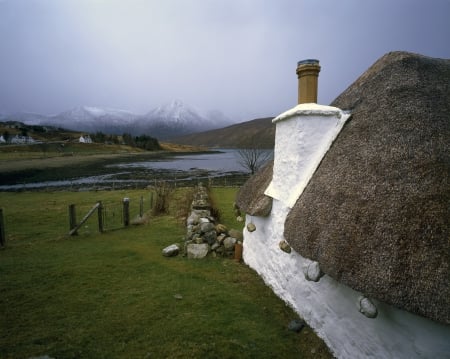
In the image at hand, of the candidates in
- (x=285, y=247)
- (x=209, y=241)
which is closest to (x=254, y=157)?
(x=209, y=241)

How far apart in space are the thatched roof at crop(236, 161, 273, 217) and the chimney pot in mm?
2484

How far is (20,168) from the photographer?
45.1 meters

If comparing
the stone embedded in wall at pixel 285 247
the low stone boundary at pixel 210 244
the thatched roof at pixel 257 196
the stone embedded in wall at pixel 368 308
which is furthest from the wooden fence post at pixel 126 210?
the stone embedded in wall at pixel 368 308

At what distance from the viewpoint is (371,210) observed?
12.7ft

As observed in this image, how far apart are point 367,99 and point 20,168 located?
5560 cm

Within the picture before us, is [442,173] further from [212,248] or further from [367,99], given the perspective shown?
[212,248]

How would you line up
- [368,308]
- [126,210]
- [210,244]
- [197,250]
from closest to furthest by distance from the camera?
[368,308] → [197,250] → [210,244] → [126,210]

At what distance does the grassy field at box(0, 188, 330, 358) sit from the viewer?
4.89m

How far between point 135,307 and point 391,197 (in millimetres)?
5958

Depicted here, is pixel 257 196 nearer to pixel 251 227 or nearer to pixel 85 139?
pixel 251 227

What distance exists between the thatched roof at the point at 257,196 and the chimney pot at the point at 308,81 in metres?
2.48

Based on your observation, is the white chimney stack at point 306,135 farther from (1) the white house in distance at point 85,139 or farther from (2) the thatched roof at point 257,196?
(1) the white house in distance at point 85,139

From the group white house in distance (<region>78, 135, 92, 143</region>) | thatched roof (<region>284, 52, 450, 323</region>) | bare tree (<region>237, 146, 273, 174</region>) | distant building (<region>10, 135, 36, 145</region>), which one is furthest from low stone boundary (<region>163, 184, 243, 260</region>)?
white house in distance (<region>78, 135, 92, 143</region>)

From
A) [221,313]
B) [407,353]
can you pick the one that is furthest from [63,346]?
[407,353]
